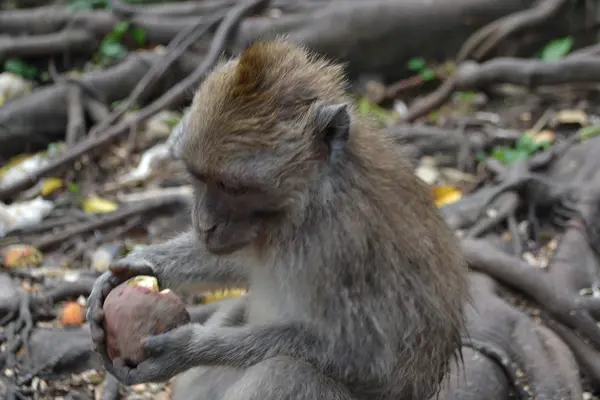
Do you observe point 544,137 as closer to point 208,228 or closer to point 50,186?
point 50,186

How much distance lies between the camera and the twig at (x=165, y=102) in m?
5.89

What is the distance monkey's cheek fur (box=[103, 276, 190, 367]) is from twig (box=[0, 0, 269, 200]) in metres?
3.38

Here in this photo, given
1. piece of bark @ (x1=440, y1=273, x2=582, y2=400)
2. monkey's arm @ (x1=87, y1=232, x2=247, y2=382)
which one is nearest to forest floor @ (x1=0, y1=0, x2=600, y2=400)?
piece of bark @ (x1=440, y1=273, x2=582, y2=400)

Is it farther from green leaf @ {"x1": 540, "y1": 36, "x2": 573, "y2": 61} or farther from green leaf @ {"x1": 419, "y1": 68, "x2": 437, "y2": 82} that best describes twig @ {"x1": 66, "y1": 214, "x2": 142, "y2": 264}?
green leaf @ {"x1": 540, "y1": 36, "x2": 573, "y2": 61}

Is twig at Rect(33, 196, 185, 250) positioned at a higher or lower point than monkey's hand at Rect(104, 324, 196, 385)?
lower

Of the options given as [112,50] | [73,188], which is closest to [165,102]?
[73,188]

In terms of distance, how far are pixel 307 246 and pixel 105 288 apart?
3.08ft

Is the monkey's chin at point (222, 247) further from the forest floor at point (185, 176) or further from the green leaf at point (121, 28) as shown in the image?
the green leaf at point (121, 28)

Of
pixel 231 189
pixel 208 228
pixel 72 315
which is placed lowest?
pixel 72 315

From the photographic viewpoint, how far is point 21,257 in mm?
4766

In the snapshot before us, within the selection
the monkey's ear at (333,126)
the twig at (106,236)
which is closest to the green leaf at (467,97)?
the twig at (106,236)

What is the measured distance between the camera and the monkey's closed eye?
2.55 m

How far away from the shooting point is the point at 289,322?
9.26 feet

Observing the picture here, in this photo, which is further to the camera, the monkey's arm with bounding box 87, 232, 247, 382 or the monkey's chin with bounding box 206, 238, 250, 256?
the monkey's arm with bounding box 87, 232, 247, 382
